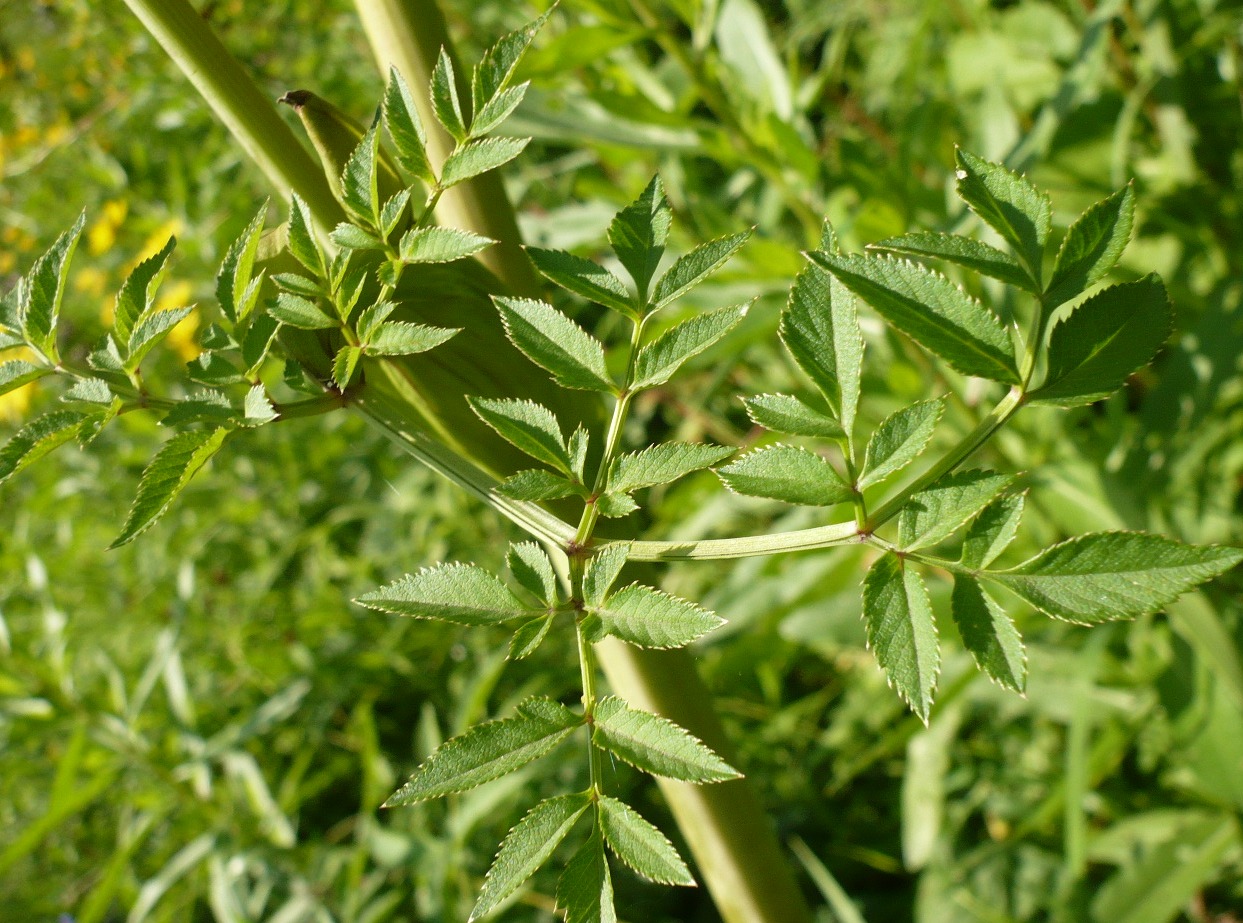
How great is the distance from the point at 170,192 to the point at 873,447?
228 cm

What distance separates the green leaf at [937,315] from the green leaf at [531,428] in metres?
0.11

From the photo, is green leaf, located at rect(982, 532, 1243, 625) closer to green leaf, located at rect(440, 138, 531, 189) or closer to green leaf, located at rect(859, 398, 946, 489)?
green leaf, located at rect(859, 398, 946, 489)

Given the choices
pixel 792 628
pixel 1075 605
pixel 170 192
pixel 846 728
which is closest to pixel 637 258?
pixel 1075 605

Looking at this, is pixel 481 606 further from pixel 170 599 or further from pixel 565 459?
pixel 170 599

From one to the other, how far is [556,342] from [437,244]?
52mm

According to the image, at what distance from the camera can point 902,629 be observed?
0.32 meters

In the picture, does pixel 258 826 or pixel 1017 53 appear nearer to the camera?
pixel 258 826

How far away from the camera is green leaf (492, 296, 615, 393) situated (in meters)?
0.35

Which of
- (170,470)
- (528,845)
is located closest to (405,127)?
(170,470)

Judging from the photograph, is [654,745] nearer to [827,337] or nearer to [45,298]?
[827,337]

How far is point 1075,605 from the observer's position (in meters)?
0.30

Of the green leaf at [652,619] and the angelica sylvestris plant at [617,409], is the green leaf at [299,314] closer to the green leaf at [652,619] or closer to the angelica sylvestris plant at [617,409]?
the angelica sylvestris plant at [617,409]

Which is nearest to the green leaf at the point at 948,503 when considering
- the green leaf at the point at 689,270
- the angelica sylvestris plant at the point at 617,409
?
the angelica sylvestris plant at the point at 617,409

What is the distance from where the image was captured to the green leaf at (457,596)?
33 centimetres
